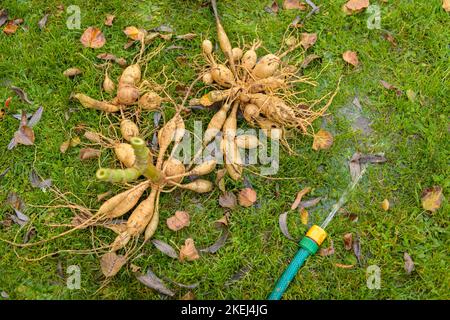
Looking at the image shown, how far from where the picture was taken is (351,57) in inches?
128

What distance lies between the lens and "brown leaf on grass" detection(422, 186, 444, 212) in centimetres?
290

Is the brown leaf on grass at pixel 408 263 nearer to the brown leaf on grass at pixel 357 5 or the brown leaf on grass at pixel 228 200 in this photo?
the brown leaf on grass at pixel 228 200

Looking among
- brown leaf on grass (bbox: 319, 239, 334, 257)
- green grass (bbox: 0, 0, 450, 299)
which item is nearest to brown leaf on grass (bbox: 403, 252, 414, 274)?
green grass (bbox: 0, 0, 450, 299)

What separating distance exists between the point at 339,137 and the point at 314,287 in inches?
38.3

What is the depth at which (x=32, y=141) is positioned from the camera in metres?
3.04

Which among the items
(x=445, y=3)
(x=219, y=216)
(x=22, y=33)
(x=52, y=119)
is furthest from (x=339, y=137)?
(x=22, y=33)

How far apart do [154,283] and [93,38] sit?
174 centimetres

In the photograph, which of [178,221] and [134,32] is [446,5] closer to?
[134,32]

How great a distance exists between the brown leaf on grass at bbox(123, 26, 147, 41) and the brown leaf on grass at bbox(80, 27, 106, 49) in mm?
169

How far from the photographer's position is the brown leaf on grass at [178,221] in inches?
111

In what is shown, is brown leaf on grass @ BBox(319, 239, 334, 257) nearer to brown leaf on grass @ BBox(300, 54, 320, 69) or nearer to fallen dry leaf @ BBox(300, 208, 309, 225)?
fallen dry leaf @ BBox(300, 208, 309, 225)

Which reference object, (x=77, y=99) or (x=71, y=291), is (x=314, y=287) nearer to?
(x=71, y=291)

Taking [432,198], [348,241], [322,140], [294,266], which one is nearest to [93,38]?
[322,140]

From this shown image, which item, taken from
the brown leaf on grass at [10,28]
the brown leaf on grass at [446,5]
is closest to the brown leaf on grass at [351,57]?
the brown leaf on grass at [446,5]
